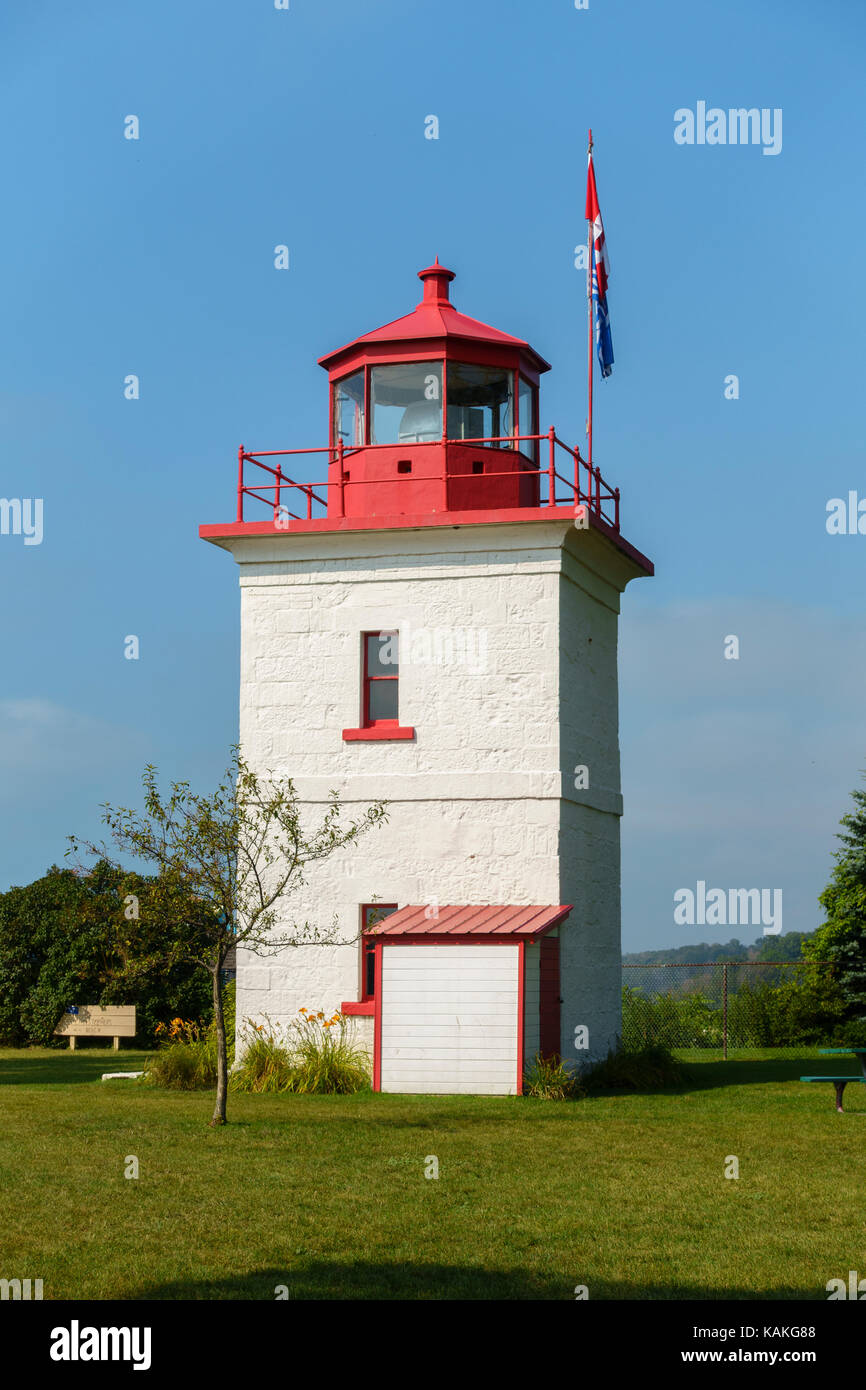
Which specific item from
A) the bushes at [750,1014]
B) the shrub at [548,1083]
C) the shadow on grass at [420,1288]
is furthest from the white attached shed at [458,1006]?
the shadow on grass at [420,1288]

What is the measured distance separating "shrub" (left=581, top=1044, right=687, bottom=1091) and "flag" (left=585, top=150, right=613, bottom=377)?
10.1 meters

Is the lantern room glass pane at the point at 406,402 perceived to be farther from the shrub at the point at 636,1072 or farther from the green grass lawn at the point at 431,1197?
the green grass lawn at the point at 431,1197

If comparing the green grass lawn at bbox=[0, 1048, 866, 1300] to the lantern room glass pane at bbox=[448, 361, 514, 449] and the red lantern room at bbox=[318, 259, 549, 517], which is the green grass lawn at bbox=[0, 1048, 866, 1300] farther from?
the lantern room glass pane at bbox=[448, 361, 514, 449]

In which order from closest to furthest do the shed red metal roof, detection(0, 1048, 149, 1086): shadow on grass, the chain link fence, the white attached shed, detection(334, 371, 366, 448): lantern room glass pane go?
the white attached shed < the shed red metal roof < detection(334, 371, 366, 448): lantern room glass pane < detection(0, 1048, 149, 1086): shadow on grass < the chain link fence

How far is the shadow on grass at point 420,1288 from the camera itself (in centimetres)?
893

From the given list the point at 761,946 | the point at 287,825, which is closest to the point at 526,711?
the point at 287,825

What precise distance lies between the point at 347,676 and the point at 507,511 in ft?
10.6

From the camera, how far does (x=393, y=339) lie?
22.3m

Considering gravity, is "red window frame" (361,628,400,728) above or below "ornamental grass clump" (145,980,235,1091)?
above

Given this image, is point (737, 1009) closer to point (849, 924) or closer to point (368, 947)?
point (849, 924)

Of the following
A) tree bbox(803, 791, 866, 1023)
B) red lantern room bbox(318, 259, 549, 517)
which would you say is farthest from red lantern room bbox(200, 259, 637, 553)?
tree bbox(803, 791, 866, 1023)

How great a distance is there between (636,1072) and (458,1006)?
131 inches

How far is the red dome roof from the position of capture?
22.3 m

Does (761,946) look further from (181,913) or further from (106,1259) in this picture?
(106,1259)
